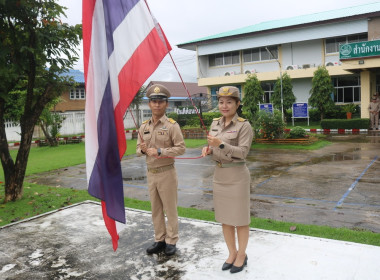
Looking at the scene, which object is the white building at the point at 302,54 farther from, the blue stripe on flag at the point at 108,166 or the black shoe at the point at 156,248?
the blue stripe on flag at the point at 108,166

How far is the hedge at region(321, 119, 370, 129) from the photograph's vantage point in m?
19.7

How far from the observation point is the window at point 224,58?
32750 millimetres

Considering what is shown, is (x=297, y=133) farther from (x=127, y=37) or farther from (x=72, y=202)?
(x=127, y=37)

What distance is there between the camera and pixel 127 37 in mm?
3639

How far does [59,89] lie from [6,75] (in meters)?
1.59

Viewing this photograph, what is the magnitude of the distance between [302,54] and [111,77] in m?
27.9

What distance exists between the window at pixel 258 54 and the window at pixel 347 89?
5.79 m

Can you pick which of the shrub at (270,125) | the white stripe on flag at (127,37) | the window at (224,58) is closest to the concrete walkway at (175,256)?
the white stripe on flag at (127,37)

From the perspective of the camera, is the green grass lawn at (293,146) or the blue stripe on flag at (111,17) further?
the green grass lawn at (293,146)

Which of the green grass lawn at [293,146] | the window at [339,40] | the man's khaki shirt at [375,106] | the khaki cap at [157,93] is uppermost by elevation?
the window at [339,40]

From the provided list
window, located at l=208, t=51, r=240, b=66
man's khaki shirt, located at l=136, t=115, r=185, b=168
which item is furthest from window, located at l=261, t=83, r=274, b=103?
man's khaki shirt, located at l=136, t=115, r=185, b=168

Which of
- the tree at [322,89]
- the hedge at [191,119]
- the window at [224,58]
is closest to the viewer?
the hedge at [191,119]

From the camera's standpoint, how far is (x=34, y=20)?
6.41 metres

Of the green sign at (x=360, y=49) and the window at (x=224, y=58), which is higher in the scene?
the window at (x=224, y=58)
